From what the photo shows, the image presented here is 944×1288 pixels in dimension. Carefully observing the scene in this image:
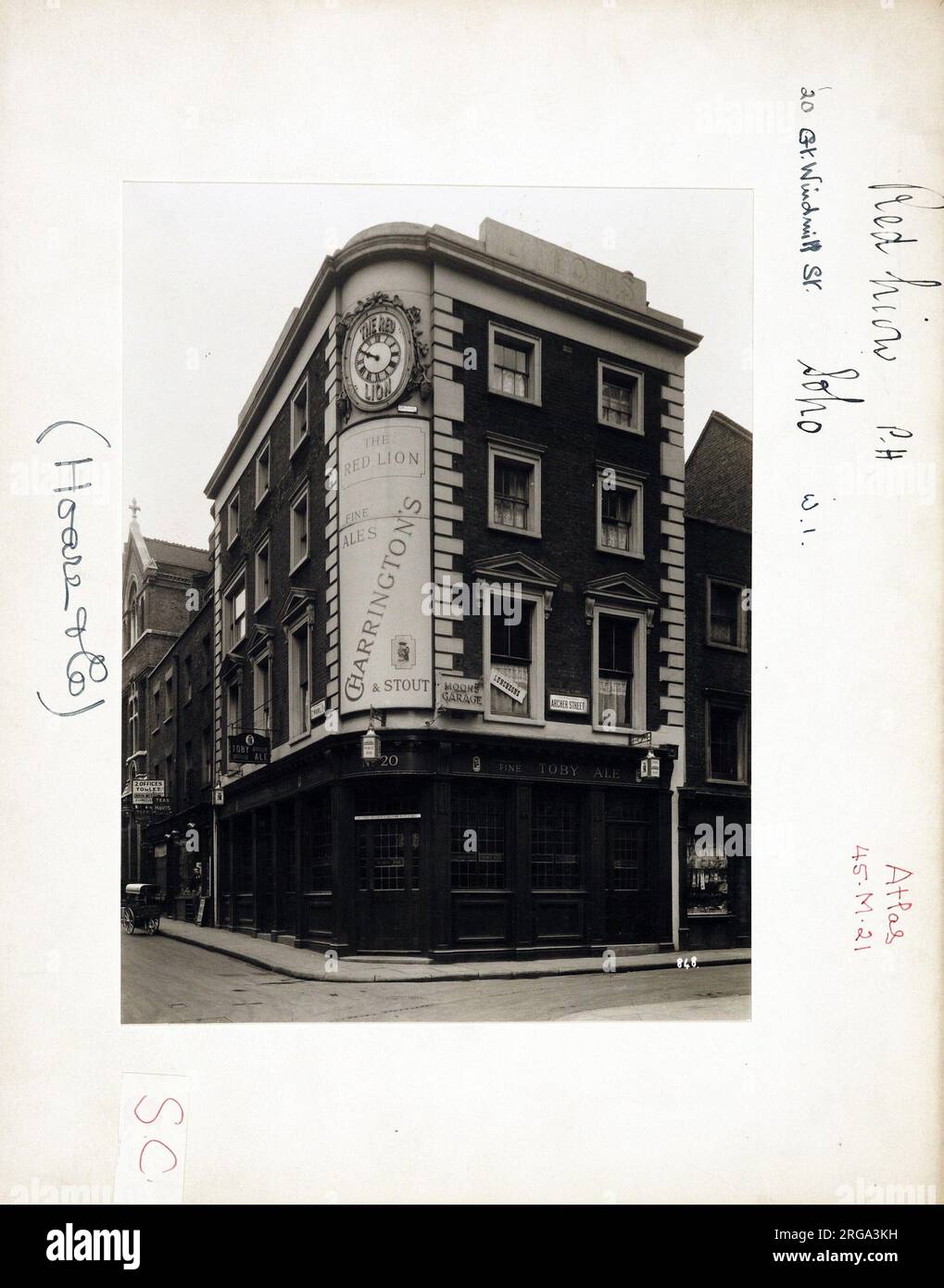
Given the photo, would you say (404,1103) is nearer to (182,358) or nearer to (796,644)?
(796,644)

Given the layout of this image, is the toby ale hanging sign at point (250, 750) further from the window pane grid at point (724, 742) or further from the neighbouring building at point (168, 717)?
the window pane grid at point (724, 742)

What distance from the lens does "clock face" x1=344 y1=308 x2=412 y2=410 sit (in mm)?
7922

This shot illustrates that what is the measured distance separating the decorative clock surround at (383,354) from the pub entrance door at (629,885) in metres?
4.20

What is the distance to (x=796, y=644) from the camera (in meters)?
6.70

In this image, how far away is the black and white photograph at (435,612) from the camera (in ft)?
22.3

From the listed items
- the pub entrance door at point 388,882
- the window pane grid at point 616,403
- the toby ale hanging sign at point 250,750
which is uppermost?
the window pane grid at point 616,403

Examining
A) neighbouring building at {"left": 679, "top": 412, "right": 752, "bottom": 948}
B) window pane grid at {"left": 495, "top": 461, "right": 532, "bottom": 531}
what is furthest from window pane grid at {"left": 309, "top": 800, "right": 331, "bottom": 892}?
neighbouring building at {"left": 679, "top": 412, "right": 752, "bottom": 948}

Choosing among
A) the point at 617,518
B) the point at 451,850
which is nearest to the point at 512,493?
the point at 617,518

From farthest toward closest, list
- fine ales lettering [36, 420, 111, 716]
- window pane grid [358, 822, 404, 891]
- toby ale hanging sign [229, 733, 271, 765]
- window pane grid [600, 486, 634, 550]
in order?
toby ale hanging sign [229, 733, 271, 765], window pane grid [358, 822, 404, 891], window pane grid [600, 486, 634, 550], fine ales lettering [36, 420, 111, 716]

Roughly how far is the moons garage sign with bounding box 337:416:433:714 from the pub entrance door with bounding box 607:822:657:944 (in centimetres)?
207

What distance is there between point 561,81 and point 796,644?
4185mm

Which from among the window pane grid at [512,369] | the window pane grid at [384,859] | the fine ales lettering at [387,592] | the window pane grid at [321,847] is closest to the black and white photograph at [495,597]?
the fine ales lettering at [387,592]

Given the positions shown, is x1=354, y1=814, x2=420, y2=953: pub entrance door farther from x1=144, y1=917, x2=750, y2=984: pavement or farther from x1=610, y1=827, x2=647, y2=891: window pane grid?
x1=610, y1=827, x2=647, y2=891: window pane grid
